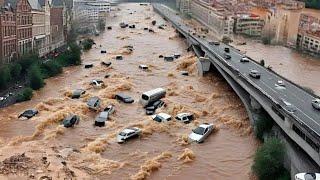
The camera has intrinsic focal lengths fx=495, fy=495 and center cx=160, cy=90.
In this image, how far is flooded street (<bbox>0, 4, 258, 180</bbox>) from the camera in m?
13.6

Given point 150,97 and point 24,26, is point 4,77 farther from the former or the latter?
point 24,26

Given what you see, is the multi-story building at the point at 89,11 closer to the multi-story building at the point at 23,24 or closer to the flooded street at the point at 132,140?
the multi-story building at the point at 23,24

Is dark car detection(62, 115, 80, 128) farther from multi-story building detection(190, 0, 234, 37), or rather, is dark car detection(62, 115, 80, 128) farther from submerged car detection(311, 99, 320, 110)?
multi-story building detection(190, 0, 234, 37)

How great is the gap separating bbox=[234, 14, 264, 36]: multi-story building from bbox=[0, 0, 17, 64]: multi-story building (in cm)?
2818

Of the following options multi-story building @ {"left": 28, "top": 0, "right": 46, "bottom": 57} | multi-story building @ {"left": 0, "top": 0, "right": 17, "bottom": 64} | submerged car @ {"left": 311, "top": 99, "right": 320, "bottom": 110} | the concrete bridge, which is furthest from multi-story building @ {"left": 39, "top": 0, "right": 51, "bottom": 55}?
submerged car @ {"left": 311, "top": 99, "right": 320, "bottom": 110}

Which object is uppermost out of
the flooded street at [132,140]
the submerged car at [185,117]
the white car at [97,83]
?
the white car at [97,83]

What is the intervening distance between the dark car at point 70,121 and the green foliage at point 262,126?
241 inches

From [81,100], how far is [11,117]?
3116 millimetres

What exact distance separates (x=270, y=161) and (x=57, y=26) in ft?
79.5

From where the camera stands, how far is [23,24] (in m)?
27.1

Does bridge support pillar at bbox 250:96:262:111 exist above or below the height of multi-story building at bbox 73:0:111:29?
below

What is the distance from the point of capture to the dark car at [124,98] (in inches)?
780

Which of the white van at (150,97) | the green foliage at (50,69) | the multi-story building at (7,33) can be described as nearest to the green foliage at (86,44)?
the multi-story building at (7,33)

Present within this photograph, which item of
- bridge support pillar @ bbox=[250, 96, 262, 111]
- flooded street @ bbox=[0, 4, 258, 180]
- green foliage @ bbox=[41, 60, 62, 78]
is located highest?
bridge support pillar @ bbox=[250, 96, 262, 111]
